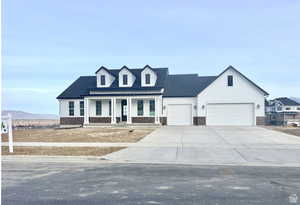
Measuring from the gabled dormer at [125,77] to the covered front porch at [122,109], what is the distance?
1.89 m

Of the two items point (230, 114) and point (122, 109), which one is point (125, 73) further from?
point (230, 114)

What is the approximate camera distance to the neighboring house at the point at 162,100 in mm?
29297

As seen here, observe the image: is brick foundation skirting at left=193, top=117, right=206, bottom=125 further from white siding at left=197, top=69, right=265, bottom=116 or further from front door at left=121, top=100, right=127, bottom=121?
front door at left=121, top=100, right=127, bottom=121

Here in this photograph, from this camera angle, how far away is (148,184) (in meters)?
6.50

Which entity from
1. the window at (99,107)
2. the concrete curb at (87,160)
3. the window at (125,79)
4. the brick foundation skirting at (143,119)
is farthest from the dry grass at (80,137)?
the window at (125,79)

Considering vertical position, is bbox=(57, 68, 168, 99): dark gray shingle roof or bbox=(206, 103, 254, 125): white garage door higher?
bbox=(57, 68, 168, 99): dark gray shingle roof

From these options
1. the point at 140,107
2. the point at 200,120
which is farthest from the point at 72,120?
the point at 200,120

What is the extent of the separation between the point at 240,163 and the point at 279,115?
94.0 ft

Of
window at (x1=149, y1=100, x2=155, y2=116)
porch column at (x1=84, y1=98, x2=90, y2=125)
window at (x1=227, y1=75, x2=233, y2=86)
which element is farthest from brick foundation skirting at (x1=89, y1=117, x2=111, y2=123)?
window at (x1=227, y1=75, x2=233, y2=86)

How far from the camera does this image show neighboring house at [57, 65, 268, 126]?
1153 inches

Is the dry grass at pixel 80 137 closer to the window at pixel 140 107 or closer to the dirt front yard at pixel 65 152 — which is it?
the dirt front yard at pixel 65 152

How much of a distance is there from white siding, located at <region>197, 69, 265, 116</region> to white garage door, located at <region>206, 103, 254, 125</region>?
52 centimetres

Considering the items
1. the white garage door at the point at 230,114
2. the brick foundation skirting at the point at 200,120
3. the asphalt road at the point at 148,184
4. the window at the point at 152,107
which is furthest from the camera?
the window at the point at 152,107

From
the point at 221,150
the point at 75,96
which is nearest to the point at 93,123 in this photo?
the point at 75,96
